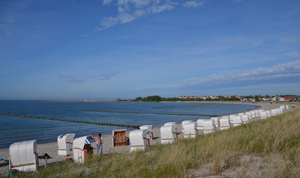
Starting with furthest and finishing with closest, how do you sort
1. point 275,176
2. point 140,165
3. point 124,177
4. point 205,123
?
point 205,123, point 140,165, point 124,177, point 275,176

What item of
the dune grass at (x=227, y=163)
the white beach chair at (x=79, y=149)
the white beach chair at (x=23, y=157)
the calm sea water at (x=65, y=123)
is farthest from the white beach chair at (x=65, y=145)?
the calm sea water at (x=65, y=123)

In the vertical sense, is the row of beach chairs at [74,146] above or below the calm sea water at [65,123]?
above

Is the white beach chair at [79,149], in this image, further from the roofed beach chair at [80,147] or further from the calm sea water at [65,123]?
the calm sea water at [65,123]

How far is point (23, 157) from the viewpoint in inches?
339

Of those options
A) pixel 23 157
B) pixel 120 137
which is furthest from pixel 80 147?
pixel 120 137

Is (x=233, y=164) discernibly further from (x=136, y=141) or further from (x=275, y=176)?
(x=136, y=141)

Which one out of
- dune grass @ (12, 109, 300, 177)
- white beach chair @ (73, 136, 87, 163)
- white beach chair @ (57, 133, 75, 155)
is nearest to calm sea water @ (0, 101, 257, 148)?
white beach chair @ (57, 133, 75, 155)

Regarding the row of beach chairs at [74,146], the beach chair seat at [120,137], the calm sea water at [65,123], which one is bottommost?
the calm sea water at [65,123]

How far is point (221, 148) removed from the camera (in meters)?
5.98

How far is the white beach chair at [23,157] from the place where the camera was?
27.8 ft

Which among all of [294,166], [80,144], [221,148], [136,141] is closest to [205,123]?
[136,141]

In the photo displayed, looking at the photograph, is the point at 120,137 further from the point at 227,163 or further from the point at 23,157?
the point at 227,163

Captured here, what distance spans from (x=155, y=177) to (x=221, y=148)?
231 centimetres

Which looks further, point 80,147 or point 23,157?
point 80,147
